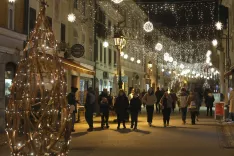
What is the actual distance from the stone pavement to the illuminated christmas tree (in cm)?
258

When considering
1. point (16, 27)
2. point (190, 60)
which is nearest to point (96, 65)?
point (16, 27)

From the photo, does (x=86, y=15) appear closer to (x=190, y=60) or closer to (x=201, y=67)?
(x=190, y=60)

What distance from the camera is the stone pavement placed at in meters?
12.3

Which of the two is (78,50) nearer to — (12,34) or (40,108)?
(12,34)

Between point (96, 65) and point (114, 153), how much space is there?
24549 mm

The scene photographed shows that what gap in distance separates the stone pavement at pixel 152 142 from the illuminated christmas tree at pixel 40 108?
8.48 feet

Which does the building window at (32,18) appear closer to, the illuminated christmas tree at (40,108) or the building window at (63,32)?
the building window at (63,32)

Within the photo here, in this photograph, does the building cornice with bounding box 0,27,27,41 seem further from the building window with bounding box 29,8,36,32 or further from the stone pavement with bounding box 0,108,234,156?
the stone pavement with bounding box 0,108,234,156

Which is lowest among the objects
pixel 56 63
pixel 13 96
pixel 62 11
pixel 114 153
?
pixel 114 153

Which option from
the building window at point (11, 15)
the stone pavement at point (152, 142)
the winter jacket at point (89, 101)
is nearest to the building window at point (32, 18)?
the building window at point (11, 15)

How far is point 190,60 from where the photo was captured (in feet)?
240

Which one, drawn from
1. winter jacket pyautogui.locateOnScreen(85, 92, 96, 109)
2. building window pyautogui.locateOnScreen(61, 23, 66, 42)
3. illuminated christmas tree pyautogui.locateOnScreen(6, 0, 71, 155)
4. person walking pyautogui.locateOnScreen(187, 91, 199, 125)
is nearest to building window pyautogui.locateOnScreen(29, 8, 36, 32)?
winter jacket pyautogui.locateOnScreen(85, 92, 96, 109)

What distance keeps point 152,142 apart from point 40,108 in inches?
232

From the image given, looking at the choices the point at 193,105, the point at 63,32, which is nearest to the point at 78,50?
the point at 63,32
